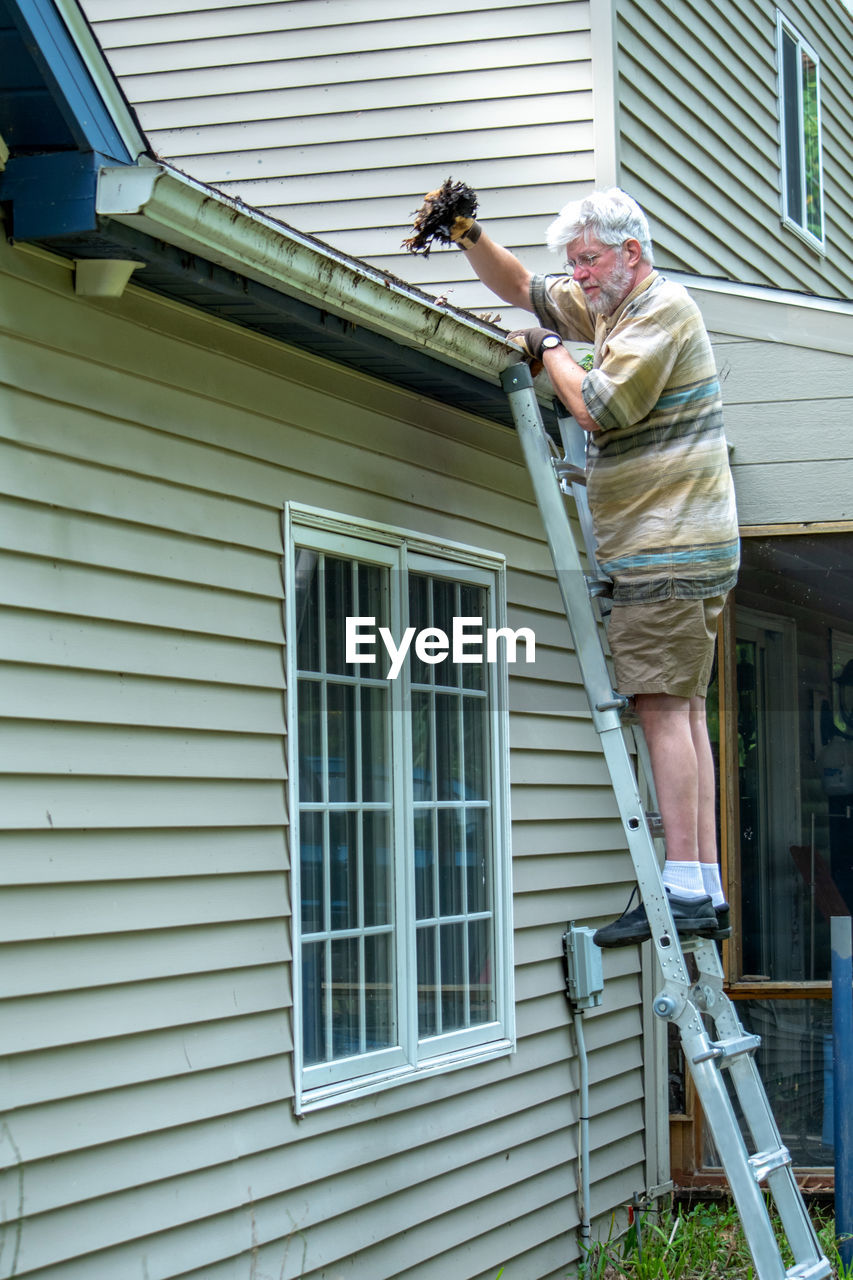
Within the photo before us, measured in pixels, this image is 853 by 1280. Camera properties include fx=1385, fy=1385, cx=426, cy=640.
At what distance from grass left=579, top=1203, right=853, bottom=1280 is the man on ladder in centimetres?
200

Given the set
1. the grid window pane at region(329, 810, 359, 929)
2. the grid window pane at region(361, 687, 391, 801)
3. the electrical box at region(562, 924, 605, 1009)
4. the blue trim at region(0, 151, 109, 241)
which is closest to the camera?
the blue trim at region(0, 151, 109, 241)

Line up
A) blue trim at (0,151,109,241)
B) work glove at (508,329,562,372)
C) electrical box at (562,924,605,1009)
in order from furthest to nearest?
electrical box at (562,924,605,1009), work glove at (508,329,562,372), blue trim at (0,151,109,241)

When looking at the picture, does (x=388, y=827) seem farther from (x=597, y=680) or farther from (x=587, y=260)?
(x=587, y=260)

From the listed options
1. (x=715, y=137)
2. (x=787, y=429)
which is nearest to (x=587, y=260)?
(x=787, y=429)

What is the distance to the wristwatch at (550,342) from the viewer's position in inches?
150

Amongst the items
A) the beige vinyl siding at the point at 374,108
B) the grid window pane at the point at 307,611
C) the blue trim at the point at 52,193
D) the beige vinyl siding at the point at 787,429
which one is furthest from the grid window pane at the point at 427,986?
the beige vinyl siding at the point at 374,108

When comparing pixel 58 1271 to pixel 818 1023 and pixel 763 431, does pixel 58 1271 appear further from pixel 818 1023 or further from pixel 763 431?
pixel 763 431

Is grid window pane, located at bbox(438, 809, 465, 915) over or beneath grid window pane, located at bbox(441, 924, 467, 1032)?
over

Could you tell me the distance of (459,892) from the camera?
15.6ft

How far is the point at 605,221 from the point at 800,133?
5.84 m

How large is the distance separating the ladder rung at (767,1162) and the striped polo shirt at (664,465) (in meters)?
1.39

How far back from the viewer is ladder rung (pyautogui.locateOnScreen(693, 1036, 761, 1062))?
329cm

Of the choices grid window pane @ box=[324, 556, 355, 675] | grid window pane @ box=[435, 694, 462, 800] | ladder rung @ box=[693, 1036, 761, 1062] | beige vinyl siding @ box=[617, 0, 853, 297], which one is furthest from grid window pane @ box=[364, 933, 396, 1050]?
beige vinyl siding @ box=[617, 0, 853, 297]

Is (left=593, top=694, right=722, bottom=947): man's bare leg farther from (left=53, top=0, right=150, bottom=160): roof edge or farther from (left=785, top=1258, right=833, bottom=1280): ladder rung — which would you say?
(left=53, top=0, right=150, bottom=160): roof edge
